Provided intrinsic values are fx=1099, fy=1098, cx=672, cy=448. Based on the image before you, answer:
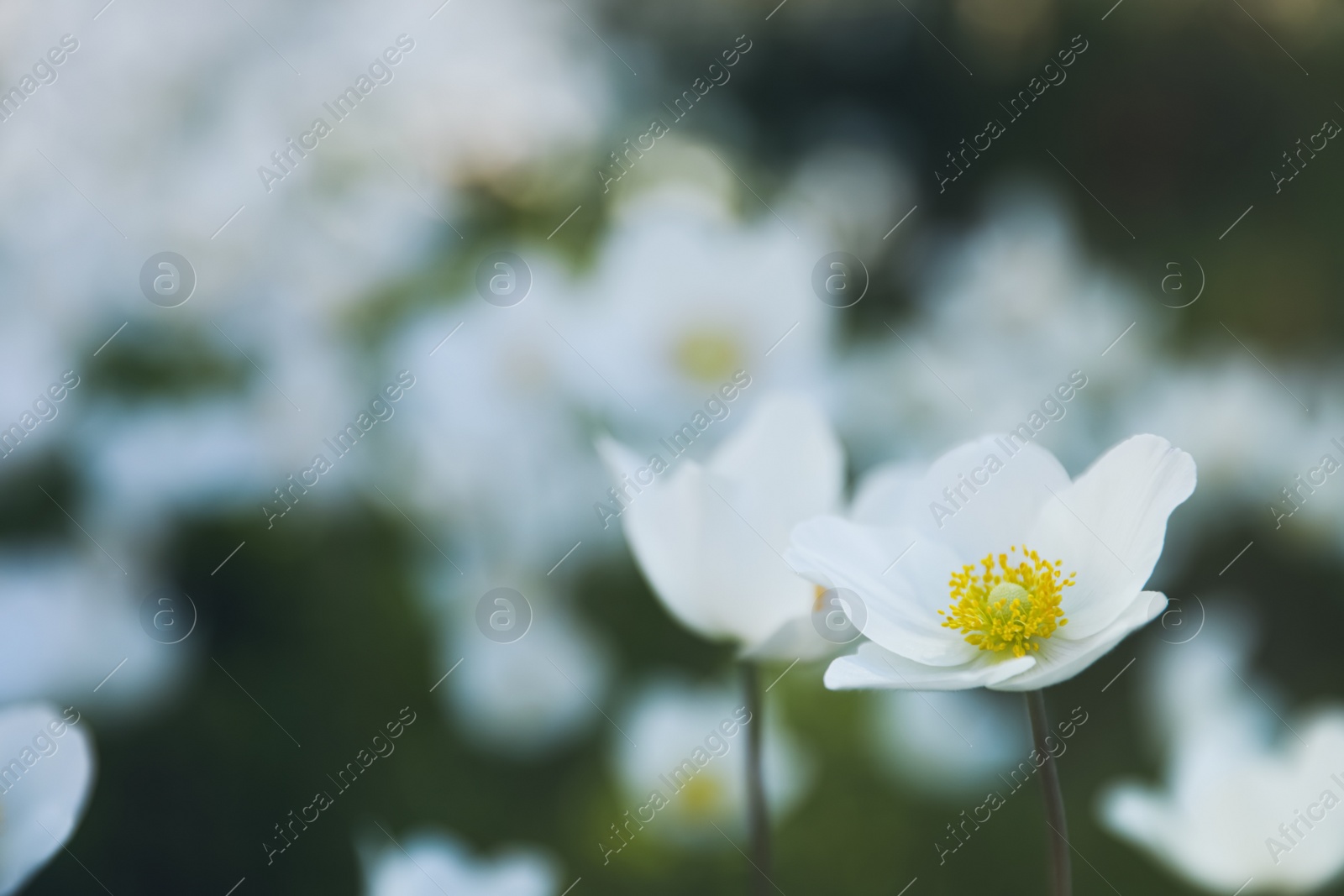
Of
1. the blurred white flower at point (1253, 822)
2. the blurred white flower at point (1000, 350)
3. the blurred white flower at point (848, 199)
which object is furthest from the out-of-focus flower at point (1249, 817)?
the blurred white flower at point (848, 199)

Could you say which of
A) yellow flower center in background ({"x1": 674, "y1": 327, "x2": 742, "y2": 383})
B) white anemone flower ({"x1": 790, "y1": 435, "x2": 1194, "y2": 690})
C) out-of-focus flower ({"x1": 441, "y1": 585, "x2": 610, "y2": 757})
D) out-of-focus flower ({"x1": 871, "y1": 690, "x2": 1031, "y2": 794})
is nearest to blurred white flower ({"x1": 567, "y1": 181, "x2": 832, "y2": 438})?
yellow flower center in background ({"x1": 674, "y1": 327, "x2": 742, "y2": 383})

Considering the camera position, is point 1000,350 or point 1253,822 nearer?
point 1253,822

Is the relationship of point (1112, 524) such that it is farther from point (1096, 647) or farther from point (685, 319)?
point (685, 319)

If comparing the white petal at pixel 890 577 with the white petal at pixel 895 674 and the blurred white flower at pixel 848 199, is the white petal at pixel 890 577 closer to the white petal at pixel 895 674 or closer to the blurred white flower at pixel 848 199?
the white petal at pixel 895 674

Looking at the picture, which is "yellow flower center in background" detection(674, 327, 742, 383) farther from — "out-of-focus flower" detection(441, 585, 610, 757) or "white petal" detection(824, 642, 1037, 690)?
"white petal" detection(824, 642, 1037, 690)

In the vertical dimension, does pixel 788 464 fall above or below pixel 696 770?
above

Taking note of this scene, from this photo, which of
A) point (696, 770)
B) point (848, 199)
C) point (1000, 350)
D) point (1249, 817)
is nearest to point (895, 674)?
point (1249, 817)

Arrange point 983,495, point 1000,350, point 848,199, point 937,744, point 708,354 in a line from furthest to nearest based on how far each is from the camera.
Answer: point 848,199
point 1000,350
point 708,354
point 937,744
point 983,495
